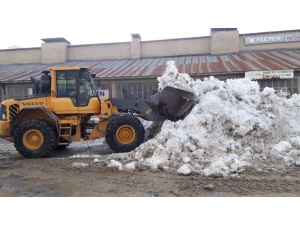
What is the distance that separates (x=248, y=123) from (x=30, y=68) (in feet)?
56.1

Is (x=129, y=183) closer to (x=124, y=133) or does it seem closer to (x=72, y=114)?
(x=124, y=133)

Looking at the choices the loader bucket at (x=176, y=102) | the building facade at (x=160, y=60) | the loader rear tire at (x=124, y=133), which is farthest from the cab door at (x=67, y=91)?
the building facade at (x=160, y=60)

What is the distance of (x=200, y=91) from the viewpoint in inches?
318

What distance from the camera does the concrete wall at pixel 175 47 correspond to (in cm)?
1850

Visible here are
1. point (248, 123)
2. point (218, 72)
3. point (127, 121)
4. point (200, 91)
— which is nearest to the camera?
point (248, 123)

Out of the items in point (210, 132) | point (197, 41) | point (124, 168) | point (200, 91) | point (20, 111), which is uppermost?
point (197, 41)

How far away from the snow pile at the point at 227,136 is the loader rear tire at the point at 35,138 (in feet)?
6.61

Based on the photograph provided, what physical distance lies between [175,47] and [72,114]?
12833mm

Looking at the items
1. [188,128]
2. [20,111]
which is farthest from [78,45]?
[188,128]

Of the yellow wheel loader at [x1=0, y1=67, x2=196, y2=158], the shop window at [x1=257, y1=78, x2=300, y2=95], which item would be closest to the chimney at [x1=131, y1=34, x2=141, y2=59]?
the shop window at [x1=257, y1=78, x2=300, y2=95]

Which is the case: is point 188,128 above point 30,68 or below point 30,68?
below

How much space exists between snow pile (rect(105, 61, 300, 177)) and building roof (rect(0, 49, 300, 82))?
20.6 ft

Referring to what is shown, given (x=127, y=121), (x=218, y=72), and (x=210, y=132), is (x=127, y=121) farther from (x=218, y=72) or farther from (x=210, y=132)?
(x=218, y=72)

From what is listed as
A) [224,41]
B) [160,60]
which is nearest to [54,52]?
[160,60]
